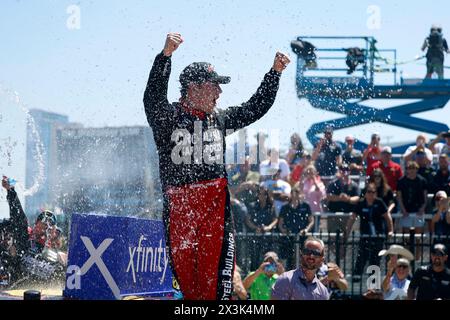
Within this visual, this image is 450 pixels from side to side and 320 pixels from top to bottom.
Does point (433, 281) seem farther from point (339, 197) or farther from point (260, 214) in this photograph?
point (260, 214)

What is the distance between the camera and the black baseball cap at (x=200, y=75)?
5.11 m

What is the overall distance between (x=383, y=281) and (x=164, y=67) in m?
4.79

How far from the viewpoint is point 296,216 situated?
10.2 metres

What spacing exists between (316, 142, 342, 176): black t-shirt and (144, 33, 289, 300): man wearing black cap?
629 centimetres

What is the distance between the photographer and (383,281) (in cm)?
887

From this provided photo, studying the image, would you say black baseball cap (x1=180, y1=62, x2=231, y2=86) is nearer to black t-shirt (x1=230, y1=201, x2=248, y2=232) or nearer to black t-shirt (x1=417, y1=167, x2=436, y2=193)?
black t-shirt (x1=230, y1=201, x2=248, y2=232)

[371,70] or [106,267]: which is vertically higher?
[371,70]

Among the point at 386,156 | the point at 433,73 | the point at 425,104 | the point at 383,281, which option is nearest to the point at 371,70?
the point at 433,73

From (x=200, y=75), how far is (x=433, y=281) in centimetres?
403

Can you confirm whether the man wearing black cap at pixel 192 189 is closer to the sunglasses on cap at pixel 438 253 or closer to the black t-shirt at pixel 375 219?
the sunglasses on cap at pixel 438 253

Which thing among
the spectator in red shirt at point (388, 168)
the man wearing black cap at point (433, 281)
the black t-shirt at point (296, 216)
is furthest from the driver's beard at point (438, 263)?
the spectator in red shirt at point (388, 168)

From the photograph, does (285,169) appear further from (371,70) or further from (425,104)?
(425,104)

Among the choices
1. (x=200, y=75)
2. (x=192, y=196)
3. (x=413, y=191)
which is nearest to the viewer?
(x=192, y=196)

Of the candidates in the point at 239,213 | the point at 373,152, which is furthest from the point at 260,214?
the point at 373,152
